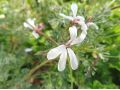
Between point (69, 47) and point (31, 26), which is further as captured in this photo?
point (31, 26)

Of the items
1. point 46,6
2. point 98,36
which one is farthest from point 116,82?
point 46,6

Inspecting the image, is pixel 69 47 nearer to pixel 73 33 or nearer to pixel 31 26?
pixel 73 33

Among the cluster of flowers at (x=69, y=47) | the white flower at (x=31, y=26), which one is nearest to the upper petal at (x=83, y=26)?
the cluster of flowers at (x=69, y=47)

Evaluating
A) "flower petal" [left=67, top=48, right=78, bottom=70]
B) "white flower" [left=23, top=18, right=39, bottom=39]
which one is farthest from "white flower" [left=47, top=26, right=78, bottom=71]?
"white flower" [left=23, top=18, right=39, bottom=39]

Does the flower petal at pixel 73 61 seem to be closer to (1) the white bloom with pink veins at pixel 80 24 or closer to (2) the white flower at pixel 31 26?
(1) the white bloom with pink veins at pixel 80 24

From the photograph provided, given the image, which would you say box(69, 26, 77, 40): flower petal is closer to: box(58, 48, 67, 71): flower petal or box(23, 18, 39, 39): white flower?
box(58, 48, 67, 71): flower petal

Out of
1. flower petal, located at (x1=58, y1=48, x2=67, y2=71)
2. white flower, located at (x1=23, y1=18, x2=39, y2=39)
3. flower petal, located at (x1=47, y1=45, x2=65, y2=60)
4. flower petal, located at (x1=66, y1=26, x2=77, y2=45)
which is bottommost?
flower petal, located at (x1=58, y1=48, x2=67, y2=71)

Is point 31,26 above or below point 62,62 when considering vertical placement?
above

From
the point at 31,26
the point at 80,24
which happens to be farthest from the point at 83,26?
the point at 31,26

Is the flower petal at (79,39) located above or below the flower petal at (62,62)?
above
